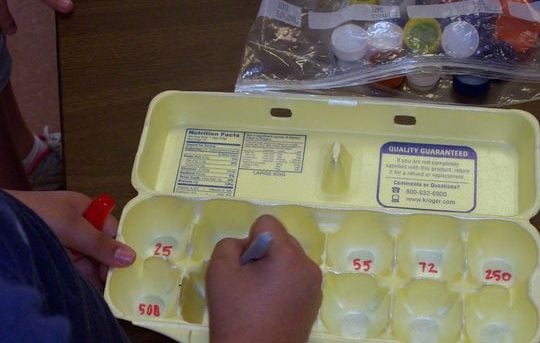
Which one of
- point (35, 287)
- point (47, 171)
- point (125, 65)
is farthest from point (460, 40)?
point (47, 171)

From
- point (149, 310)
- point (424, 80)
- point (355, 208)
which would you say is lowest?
point (149, 310)

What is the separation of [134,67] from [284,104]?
0.61ft

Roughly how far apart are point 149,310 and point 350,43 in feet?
1.19

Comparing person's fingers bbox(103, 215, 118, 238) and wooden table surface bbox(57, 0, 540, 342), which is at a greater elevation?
wooden table surface bbox(57, 0, 540, 342)

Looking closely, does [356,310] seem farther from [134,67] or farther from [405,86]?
[134,67]

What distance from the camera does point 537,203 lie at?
0.74 metres

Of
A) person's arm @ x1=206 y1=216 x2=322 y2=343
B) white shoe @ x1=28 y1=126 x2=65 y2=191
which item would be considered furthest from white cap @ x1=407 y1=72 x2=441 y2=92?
white shoe @ x1=28 y1=126 x2=65 y2=191

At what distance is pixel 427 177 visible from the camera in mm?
790

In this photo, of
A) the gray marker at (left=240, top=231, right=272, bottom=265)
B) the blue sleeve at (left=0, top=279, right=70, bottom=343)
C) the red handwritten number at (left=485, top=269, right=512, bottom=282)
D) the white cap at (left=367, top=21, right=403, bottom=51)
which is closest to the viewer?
the blue sleeve at (left=0, top=279, right=70, bottom=343)

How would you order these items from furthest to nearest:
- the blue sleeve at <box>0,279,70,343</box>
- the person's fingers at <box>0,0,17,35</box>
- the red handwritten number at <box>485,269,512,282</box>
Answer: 1. the person's fingers at <box>0,0,17,35</box>
2. the red handwritten number at <box>485,269,512,282</box>
3. the blue sleeve at <box>0,279,70,343</box>

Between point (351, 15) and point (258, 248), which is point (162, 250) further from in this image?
point (351, 15)

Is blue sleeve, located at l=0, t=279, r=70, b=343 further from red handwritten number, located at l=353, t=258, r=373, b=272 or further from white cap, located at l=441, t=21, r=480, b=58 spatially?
white cap, located at l=441, t=21, r=480, b=58

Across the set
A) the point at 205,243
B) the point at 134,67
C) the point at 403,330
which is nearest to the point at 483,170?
the point at 403,330

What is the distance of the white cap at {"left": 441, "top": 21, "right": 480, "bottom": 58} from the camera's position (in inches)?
32.8
